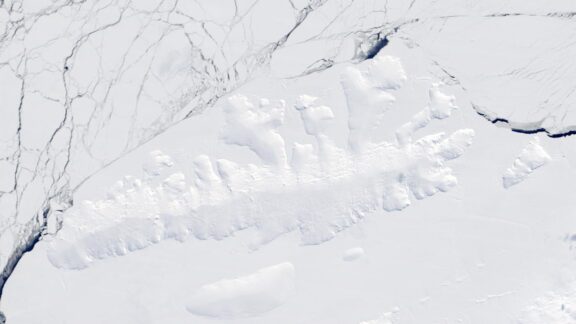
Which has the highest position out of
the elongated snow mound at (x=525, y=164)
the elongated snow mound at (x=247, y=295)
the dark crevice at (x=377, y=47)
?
the dark crevice at (x=377, y=47)

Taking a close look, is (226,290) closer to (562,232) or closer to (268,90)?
(268,90)

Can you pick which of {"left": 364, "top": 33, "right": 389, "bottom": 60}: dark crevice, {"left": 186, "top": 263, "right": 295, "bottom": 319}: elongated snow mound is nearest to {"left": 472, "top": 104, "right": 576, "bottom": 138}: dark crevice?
{"left": 364, "top": 33, "right": 389, "bottom": 60}: dark crevice

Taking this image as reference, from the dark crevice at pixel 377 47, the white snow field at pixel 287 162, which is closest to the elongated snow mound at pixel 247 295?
the white snow field at pixel 287 162

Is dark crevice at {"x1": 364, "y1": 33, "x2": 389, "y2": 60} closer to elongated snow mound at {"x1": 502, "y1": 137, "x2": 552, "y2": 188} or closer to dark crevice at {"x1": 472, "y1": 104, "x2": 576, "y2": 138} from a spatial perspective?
dark crevice at {"x1": 472, "y1": 104, "x2": 576, "y2": 138}

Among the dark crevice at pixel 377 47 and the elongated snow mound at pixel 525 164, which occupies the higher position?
the dark crevice at pixel 377 47

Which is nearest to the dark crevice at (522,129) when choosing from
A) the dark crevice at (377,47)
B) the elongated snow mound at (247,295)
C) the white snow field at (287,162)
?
the white snow field at (287,162)

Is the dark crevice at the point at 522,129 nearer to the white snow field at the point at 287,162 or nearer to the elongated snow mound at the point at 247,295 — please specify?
the white snow field at the point at 287,162

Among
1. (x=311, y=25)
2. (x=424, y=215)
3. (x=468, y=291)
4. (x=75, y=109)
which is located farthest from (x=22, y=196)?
(x=468, y=291)

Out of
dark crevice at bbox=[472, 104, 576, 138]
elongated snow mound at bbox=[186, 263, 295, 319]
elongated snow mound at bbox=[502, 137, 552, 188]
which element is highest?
dark crevice at bbox=[472, 104, 576, 138]
